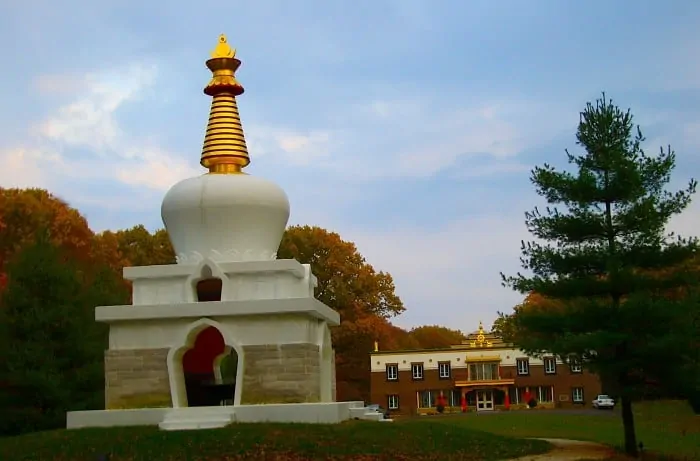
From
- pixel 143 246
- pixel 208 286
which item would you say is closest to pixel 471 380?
pixel 143 246

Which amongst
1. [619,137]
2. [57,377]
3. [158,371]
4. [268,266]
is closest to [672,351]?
[619,137]

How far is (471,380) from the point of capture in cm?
6250

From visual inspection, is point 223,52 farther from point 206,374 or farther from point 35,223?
point 35,223

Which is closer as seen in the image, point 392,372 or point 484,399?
point 484,399

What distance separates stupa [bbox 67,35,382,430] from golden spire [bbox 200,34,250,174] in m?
0.03

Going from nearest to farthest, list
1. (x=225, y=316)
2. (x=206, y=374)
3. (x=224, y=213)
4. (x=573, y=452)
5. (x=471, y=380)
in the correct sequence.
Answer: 1. (x=573, y=452)
2. (x=225, y=316)
3. (x=224, y=213)
4. (x=206, y=374)
5. (x=471, y=380)

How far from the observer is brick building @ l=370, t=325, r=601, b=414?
61.6m

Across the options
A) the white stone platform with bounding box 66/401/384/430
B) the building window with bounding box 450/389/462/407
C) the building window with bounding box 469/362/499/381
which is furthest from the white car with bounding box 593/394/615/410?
the white stone platform with bounding box 66/401/384/430

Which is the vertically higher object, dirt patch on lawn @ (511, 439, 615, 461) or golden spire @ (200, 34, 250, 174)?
golden spire @ (200, 34, 250, 174)

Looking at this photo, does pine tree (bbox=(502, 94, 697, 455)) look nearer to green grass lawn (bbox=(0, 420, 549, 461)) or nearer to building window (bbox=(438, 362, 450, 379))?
green grass lawn (bbox=(0, 420, 549, 461))

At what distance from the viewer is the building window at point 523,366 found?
62344 millimetres

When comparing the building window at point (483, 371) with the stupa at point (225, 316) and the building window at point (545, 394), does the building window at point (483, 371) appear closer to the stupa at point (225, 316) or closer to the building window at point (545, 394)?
the building window at point (545, 394)

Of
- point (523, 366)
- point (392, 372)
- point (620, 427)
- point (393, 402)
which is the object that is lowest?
point (620, 427)

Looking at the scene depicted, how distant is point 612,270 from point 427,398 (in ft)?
139
